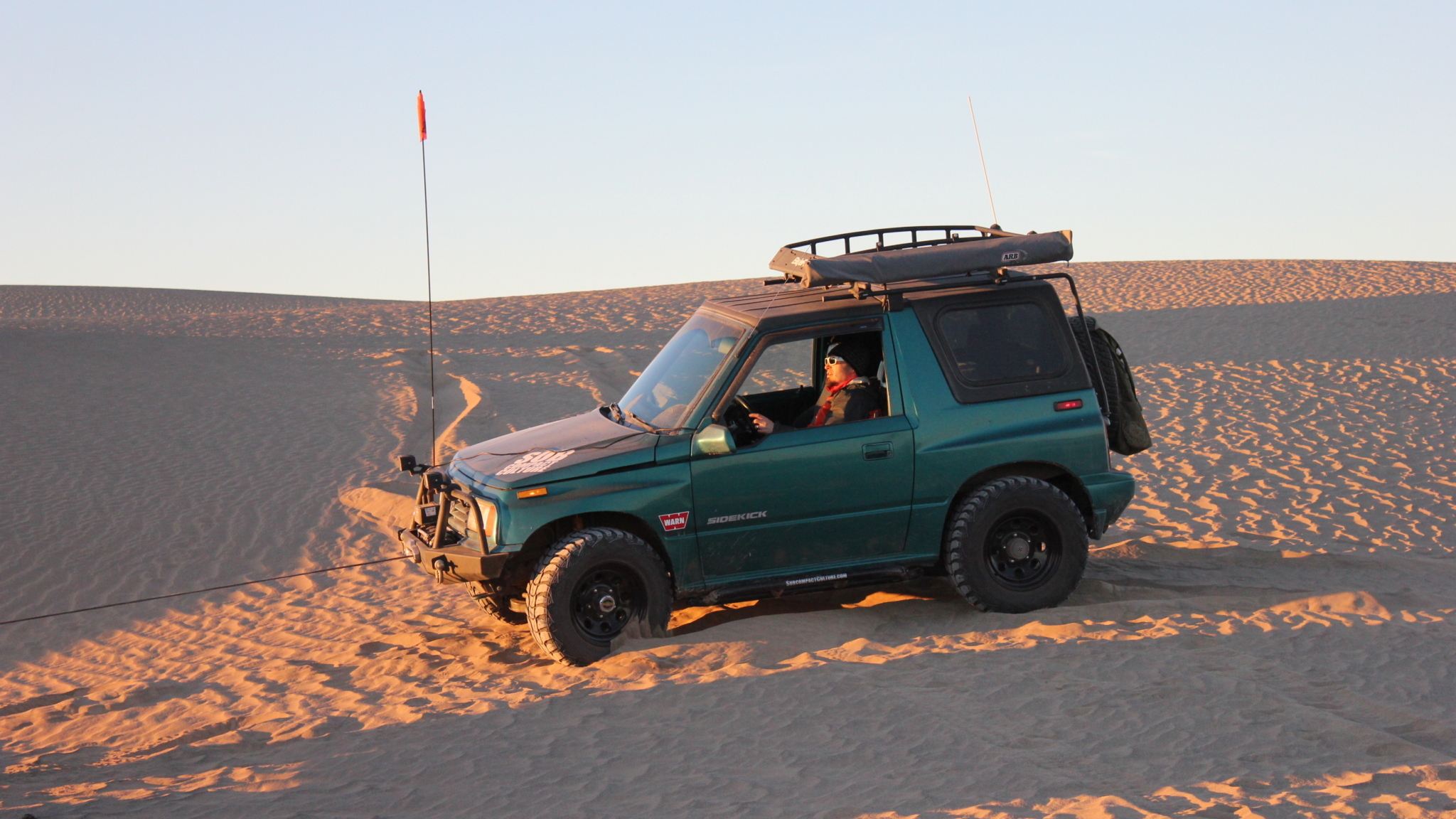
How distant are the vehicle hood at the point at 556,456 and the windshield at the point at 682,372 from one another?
21 centimetres

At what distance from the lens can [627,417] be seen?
7418mm

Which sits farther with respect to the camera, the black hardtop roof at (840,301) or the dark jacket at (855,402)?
the dark jacket at (855,402)

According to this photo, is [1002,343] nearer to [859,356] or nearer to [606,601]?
[859,356]

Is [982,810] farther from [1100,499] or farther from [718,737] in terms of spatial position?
[1100,499]

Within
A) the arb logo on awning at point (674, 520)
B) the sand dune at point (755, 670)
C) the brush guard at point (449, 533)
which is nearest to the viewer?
the sand dune at point (755, 670)

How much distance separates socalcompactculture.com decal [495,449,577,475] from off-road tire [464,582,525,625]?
0.67 meters

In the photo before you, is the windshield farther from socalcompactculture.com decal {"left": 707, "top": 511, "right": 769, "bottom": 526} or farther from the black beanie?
the black beanie

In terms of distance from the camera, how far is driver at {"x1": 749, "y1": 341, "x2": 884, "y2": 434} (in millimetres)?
→ 7215

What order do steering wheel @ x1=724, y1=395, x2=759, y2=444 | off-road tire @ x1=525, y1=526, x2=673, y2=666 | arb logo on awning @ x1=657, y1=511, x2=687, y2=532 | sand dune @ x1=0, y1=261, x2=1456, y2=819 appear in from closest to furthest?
sand dune @ x1=0, y1=261, x2=1456, y2=819, off-road tire @ x1=525, y1=526, x2=673, y2=666, arb logo on awning @ x1=657, y1=511, x2=687, y2=532, steering wheel @ x1=724, y1=395, x2=759, y2=444

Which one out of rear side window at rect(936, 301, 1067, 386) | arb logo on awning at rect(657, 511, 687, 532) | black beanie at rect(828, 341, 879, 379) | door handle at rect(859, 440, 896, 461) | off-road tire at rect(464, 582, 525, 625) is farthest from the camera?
black beanie at rect(828, 341, 879, 379)

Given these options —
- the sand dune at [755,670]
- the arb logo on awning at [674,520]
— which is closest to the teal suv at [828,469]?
the arb logo on awning at [674,520]

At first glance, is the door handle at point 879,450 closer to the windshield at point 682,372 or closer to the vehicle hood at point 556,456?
the windshield at point 682,372

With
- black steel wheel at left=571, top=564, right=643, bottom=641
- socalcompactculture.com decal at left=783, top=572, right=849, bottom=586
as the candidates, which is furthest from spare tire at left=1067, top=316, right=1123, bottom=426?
black steel wheel at left=571, top=564, right=643, bottom=641

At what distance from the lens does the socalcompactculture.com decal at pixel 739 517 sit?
6863 mm
